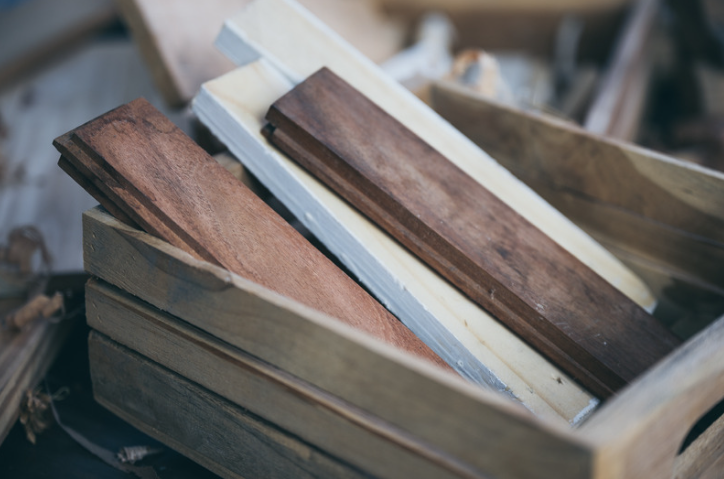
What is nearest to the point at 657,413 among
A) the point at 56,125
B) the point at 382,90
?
the point at 382,90

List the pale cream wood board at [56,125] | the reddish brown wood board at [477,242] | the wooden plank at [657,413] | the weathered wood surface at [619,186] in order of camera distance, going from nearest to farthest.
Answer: the wooden plank at [657,413], the reddish brown wood board at [477,242], the weathered wood surface at [619,186], the pale cream wood board at [56,125]

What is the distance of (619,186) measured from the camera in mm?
1088

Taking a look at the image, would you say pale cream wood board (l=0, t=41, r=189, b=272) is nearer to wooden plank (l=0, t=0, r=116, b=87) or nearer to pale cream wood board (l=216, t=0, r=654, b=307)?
wooden plank (l=0, t=0, r=116, b=87)

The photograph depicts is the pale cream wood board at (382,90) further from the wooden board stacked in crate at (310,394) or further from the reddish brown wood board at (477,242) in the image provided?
the wooden board stacked in crate at (310,394)

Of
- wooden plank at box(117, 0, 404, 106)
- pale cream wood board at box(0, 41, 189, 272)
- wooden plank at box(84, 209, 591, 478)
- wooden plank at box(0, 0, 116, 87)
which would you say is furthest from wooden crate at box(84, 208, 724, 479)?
wooden plank at box(0, 0, 116, 87)

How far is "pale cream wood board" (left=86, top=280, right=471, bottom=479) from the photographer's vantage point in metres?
0.61

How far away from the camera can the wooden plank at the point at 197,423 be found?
0.73m

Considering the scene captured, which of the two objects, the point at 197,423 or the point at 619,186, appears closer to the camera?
the point at 197,423

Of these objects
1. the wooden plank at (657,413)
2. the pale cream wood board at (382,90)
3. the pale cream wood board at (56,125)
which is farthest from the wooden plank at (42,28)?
the wooden plank at (657,413)

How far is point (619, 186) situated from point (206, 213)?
0.75m

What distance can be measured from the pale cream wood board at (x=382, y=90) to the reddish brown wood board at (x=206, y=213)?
28 centimetres

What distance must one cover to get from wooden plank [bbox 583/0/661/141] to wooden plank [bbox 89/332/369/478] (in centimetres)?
99

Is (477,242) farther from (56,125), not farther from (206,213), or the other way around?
(56,125)

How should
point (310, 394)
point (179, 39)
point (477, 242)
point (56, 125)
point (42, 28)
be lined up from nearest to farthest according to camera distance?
1. point (310, 394)
2. point (477, 242)
3. point (179, 39)
4. point (56, 125)
5. point (42, 28)
